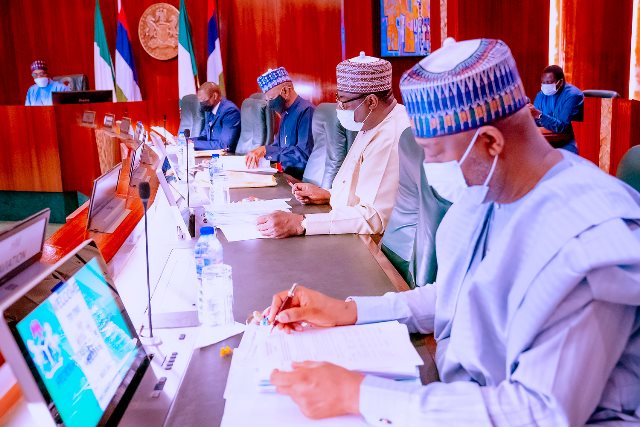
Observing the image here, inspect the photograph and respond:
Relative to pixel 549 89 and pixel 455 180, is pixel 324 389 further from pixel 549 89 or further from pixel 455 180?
pixel 549 89

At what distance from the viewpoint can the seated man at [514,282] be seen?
0.85 meters

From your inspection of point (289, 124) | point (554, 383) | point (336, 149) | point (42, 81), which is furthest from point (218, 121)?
point (554, 383)

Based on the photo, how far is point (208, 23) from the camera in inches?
317

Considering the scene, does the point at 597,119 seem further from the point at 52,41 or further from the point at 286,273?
the point at 52,41

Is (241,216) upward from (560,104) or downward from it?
downward

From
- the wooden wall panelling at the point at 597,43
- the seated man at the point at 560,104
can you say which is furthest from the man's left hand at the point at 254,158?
the wooden wall panelling at the point at 597,43

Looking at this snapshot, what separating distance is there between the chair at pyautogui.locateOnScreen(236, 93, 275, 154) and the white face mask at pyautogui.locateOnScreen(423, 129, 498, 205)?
406cm

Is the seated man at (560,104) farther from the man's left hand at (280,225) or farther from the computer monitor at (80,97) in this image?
the computer monitor at (80,97)

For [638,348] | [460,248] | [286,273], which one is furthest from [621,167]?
[286,273]

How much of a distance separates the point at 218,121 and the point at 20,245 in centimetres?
508

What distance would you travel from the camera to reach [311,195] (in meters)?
2.76

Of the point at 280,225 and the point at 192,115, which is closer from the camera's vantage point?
the point at 280,225

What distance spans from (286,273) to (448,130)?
2.88 ft

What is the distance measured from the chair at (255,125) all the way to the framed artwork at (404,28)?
1.33m
